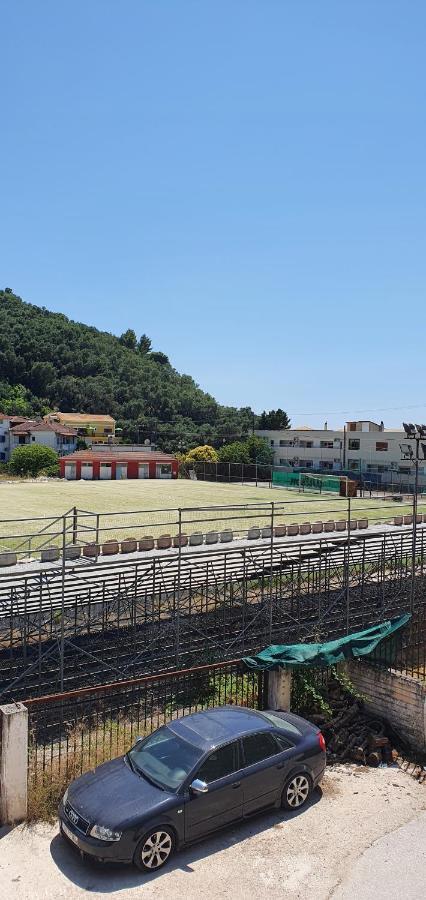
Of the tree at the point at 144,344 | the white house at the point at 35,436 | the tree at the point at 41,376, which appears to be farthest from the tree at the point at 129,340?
the white house at the point at 35,436

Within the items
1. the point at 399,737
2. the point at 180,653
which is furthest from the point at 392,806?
the point at 180,653

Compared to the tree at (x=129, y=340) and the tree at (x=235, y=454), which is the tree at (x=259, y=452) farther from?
the tree at (x=129, y=340)

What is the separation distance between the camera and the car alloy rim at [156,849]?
7.25m

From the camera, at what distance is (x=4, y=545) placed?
26.4m

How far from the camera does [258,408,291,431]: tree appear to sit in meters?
110

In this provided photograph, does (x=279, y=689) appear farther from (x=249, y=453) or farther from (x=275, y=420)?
(x=275, y=420)

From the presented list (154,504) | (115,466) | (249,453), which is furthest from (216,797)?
(249,453)

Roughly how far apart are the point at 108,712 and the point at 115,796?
2.67 m

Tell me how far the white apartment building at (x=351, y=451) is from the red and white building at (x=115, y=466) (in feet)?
55.4

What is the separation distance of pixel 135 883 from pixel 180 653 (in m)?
6.05

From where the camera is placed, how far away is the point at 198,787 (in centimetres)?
756

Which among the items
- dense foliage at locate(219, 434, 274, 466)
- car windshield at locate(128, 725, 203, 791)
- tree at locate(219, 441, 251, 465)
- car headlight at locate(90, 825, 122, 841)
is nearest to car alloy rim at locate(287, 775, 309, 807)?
car windshield at locate(128, 725, 203, 791)

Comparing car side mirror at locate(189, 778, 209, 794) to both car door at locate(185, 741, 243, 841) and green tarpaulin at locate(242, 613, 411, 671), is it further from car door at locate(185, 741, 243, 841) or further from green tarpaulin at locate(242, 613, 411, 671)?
green tarpaulin at locate(242, 613, 411, 671)

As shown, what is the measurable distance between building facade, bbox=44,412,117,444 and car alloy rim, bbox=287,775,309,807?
9580 cm
